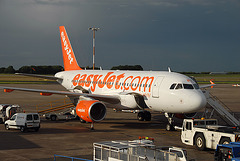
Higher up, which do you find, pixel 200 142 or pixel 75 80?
pixel 75 80

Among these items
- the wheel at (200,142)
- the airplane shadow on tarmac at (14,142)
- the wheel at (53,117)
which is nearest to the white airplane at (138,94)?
A: the wheel at (53,117)

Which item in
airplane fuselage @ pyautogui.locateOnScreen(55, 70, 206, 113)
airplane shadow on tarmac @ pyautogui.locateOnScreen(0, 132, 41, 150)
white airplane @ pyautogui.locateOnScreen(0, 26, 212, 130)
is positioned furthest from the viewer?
white airplane @ pyautogui.locateOnScreen(0, 26, 212, 130)

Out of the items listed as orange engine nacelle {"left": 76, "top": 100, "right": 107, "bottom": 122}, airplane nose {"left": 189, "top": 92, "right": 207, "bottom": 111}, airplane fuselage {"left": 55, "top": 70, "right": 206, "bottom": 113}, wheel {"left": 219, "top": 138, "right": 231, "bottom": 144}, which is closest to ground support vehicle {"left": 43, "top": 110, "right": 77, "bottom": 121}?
airplane fuselage {"left": 55, "top": 70, "right": 206, "bottom": 113}

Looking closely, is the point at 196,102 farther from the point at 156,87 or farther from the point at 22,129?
the point at 22,129

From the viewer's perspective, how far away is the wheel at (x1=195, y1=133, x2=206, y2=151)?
21.2m

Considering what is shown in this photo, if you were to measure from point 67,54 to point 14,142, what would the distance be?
2300 centimetres

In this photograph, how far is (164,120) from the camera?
3644 centimetres

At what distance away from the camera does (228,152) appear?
15977 millimetres

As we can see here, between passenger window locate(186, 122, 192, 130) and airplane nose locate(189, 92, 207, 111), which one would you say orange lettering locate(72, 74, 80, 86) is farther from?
passenger window locate(186, 122, 192, 130)

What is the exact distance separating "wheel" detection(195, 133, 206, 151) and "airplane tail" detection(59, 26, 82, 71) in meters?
25.0

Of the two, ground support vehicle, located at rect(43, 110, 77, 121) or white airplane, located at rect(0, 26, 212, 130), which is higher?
white airplane, located at rect(0, 26, 212, 130)

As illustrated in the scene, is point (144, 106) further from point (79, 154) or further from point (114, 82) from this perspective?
point (79, 154)

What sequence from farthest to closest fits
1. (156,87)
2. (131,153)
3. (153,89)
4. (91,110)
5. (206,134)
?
(91,110), (153,89), (156,87), (206,134), (131,153)

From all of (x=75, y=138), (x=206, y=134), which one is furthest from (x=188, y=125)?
(x=75, y=138)
